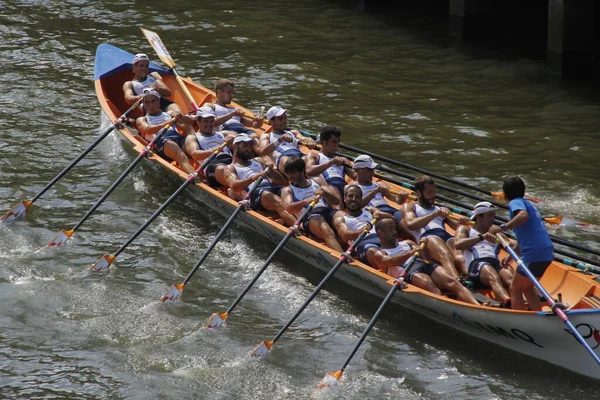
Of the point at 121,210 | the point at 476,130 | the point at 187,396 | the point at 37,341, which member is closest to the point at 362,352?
the point at 187,396

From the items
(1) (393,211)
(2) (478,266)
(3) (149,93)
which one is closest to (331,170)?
(1) (393,211)

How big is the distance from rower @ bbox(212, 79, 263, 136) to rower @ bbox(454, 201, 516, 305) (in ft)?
17.8

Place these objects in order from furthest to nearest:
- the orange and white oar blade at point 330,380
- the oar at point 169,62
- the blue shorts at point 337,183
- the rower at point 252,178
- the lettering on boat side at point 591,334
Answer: the oar at point 169,62 → the blue shorts at point 337,183 → the rower at point 252,178 → the orange and white oar blade at point 330,380 → the lettering on boat side at point 591,334

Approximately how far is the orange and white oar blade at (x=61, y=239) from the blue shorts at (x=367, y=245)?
4649mm

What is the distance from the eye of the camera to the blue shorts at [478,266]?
11781 millimetres

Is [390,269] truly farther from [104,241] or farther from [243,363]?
[104,241]

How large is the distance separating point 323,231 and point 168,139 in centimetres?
418

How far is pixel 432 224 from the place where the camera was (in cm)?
1247

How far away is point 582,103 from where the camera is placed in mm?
18750

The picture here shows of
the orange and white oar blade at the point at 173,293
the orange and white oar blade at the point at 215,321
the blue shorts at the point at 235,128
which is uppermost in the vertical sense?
the blue shorts at the point at 235,128

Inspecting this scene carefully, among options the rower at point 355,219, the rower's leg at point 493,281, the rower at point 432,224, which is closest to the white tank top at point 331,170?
the rower at point 355,219

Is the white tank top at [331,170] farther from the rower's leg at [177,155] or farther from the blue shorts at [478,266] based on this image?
the blue shorts at [478,266]

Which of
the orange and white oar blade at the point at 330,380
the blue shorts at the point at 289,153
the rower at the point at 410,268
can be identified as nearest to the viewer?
the orange and white oar blade at the point at 330,380

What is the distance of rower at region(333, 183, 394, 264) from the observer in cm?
1228
